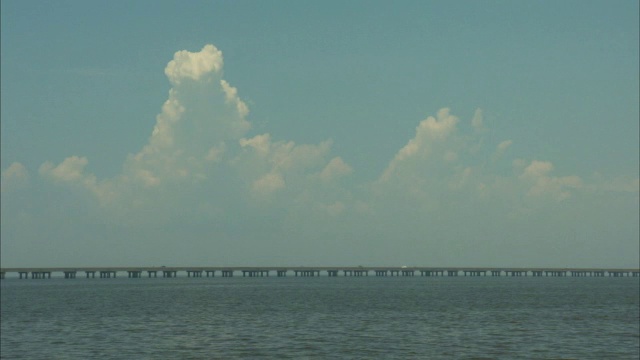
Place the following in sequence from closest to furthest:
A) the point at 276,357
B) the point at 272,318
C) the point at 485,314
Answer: the point at 276,357
the point at 272,318
the point at 485,314

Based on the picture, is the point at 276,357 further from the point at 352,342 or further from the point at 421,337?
the point at 421,337

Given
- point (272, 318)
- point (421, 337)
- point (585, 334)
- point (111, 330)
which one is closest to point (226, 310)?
point (272, 318)

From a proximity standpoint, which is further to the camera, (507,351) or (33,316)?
(33,316)

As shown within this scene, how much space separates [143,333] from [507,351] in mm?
26266

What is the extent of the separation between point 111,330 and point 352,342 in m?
20.1

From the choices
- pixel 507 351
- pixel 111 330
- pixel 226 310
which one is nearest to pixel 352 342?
pixel 507 351

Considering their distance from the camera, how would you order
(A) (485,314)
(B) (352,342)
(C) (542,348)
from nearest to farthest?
(C) (542,348)
(B) (352,342)
(A) (485,314)

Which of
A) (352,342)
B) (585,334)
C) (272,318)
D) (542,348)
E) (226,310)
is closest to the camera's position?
(542,348)

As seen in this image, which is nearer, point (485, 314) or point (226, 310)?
point (485, 314)

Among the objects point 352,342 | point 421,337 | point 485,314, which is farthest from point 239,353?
point 485,314

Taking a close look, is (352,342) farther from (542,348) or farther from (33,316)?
(33,316)

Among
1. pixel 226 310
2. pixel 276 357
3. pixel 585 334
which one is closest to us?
pixel 276 357

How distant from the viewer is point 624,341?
51.0 metres

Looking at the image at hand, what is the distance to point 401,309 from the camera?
273ft
